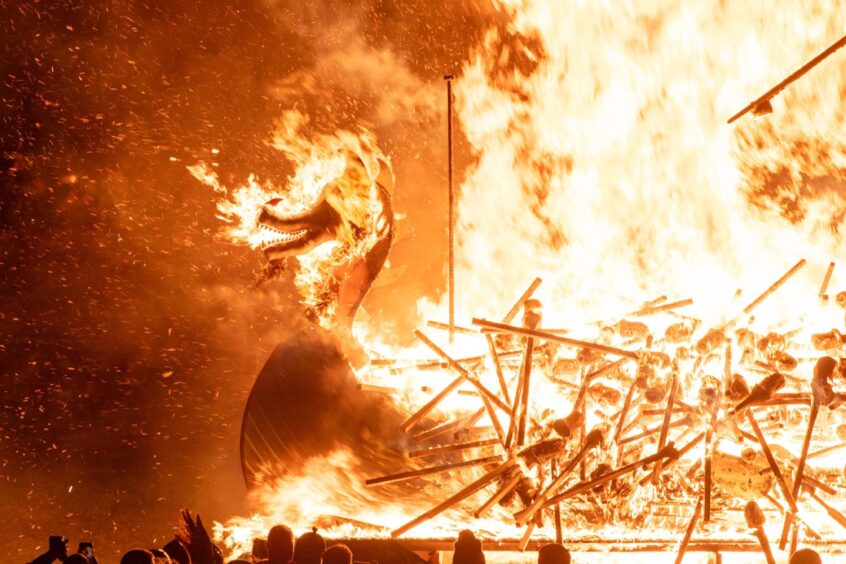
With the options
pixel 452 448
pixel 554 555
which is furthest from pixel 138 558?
pixel 554 555

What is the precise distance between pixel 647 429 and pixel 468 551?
148 cm

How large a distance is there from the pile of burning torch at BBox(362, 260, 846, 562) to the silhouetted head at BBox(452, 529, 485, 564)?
25 centimetres

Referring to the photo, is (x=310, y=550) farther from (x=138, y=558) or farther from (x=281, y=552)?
(x=138, y=558)

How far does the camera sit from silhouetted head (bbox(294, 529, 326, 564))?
2885mm

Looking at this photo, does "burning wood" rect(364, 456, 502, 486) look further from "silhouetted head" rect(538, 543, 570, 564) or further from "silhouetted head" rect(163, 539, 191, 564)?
"silhouetted head" rect(163, 539, 191, 564)

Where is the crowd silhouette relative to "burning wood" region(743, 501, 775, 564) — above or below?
below

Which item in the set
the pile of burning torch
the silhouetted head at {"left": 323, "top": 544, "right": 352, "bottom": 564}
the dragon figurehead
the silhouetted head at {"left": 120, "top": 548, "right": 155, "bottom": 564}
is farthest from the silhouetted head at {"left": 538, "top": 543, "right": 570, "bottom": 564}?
the dragon figurehead

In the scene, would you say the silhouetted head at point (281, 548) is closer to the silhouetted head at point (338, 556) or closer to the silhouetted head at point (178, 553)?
the silhouetted head at point (338, 556)

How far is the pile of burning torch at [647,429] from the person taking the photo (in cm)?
300

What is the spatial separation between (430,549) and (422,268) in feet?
14.1

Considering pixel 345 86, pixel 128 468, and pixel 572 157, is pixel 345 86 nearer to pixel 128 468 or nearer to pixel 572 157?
pixel 572 157

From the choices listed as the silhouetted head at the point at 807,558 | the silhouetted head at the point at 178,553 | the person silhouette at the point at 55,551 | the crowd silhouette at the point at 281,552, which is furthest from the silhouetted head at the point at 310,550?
the silhouetted head at the point at 807,558

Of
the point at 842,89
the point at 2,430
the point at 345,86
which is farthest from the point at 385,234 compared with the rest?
the point at 2,430

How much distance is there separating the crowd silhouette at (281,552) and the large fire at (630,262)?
1.06ft
